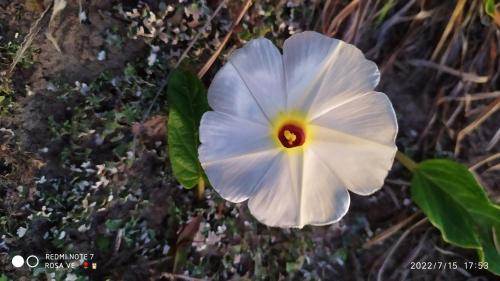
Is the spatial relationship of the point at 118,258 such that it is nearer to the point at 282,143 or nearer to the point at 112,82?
the point at 112,82

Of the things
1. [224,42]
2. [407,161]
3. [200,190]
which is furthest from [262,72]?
[407,161]

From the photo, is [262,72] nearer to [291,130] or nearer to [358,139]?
[291,130]

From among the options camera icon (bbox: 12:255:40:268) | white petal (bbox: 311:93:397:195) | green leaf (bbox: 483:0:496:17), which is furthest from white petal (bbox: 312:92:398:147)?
camera icon (bbox: 12:255:40:268)

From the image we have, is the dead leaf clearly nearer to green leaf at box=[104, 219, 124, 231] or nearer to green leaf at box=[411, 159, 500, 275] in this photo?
green leaf at box=[104, 219, 124, 231]

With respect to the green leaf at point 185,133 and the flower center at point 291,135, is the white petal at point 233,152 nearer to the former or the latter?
the flower center at point 291,135

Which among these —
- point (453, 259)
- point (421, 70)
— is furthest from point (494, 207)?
point (421, 70)
